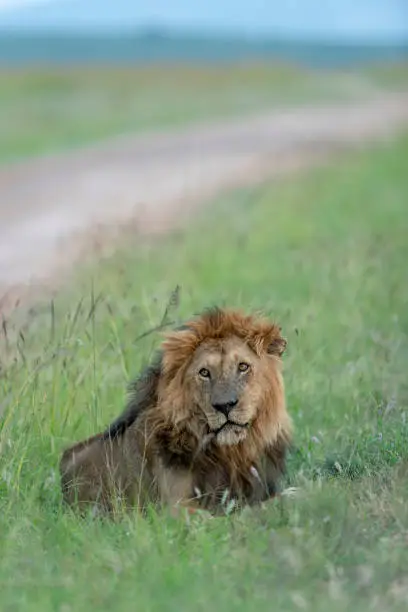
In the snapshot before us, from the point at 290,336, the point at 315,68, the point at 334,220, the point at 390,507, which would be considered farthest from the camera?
the point at 315,68

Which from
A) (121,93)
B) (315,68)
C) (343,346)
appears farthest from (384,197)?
(315,68)

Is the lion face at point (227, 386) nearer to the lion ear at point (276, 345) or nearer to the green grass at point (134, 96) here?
the lion ear at point (276, 345)

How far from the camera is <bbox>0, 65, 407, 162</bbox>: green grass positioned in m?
33.2

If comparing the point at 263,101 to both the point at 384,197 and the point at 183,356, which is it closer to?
the point at 384,197

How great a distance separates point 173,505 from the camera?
6480 mm

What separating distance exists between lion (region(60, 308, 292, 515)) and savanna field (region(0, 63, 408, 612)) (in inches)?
7.7

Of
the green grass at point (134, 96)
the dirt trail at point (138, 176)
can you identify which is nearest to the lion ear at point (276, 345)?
the dirt trail at point (138, 176)

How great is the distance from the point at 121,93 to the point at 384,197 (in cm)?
2862

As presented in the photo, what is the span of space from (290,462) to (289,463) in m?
0.01

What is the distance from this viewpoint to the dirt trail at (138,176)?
16641mm

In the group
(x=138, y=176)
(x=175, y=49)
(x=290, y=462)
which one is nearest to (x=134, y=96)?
(x=138, y=176)

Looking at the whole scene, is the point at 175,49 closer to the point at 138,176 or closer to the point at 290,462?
the point at 138,176

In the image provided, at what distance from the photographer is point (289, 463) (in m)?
7.58

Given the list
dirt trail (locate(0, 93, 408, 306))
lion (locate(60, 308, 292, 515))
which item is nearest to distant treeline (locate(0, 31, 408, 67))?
dirt trail (locate(0, 93, 408, 306))
